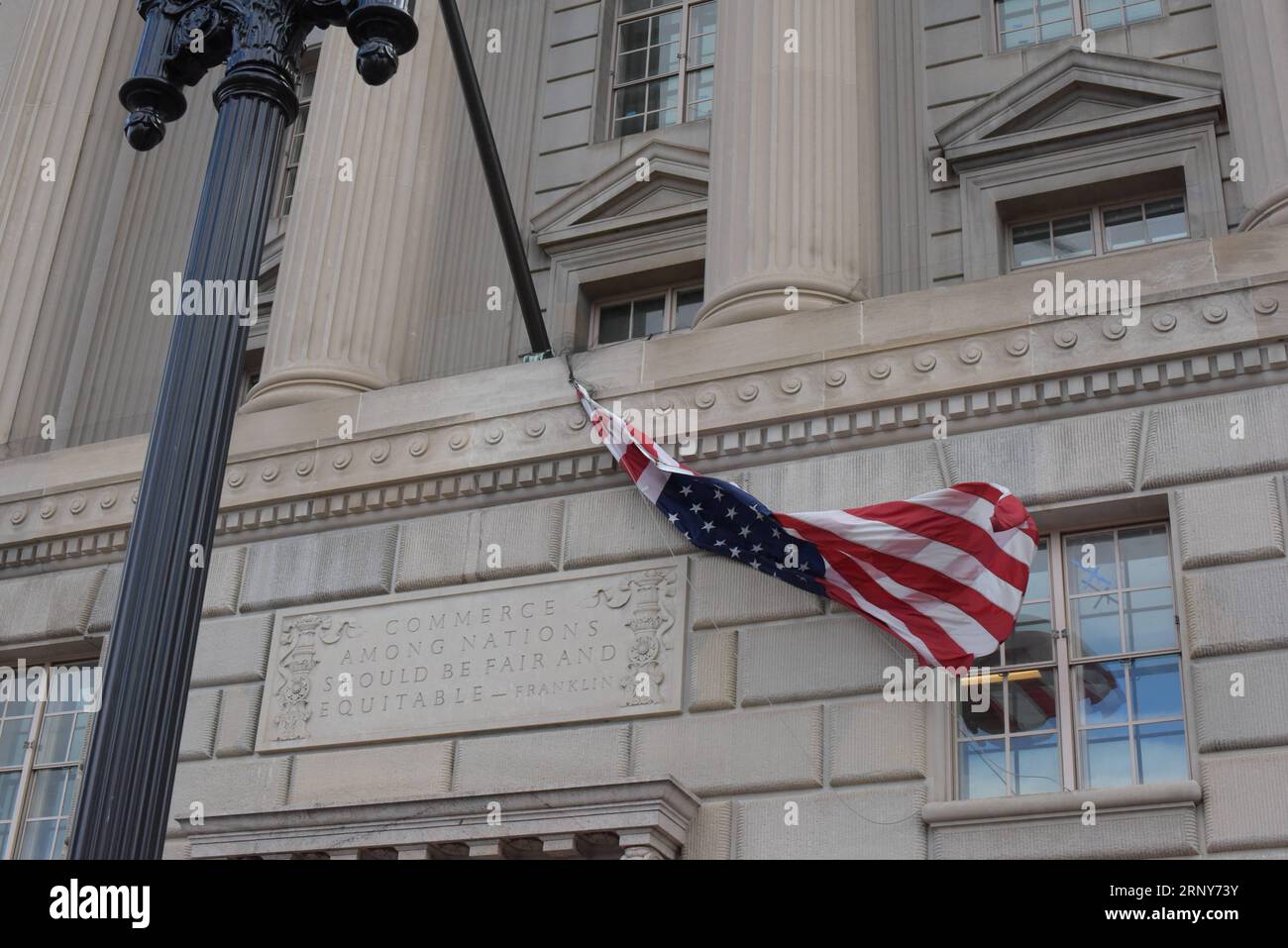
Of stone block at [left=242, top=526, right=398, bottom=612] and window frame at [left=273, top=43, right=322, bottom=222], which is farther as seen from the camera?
window frame at [left=273, top=43, right=322, bottom=222]

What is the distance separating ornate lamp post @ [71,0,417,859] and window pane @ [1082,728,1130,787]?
25.1 ft

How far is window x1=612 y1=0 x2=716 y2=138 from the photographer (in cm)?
2466

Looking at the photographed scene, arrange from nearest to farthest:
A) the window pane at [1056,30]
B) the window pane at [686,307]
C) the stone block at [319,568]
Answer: the stone block at [319,568] → the window pane at [1056,30] → the window pane at [686,307]

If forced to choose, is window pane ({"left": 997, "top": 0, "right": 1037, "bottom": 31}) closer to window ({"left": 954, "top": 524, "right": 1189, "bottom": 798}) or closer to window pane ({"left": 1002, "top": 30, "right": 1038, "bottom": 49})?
window pane ({"left": 1002, "top": 30, "right": 1038, "bottom": 49})

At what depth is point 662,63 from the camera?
25.2 meters

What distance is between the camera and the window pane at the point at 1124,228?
20.8m

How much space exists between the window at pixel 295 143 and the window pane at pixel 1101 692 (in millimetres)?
15281

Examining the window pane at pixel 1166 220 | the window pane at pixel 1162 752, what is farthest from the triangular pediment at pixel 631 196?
the window pane at pixel 1162 752

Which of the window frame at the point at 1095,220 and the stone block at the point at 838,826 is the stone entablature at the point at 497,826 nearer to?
the stone block at the point at 838,826

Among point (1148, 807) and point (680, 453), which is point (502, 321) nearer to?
point (680, 453)

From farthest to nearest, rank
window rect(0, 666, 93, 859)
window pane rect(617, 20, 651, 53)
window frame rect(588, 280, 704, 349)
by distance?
window pane rect(617, 20, 651, 53) → window frame rect(588, 280, 704, 349) → window rect(0, 666, 93, 859)

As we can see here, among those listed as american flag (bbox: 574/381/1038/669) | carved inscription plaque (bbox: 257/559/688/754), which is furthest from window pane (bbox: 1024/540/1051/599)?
carved inscription plaque (bbox: 257/559/688/754)

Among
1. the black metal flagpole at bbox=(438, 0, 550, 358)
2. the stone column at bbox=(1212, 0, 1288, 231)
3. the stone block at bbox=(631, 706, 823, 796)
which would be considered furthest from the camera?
the black metal flagpole at bbox=(438, 0, 550, 358)

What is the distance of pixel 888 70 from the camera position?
23.1 m
